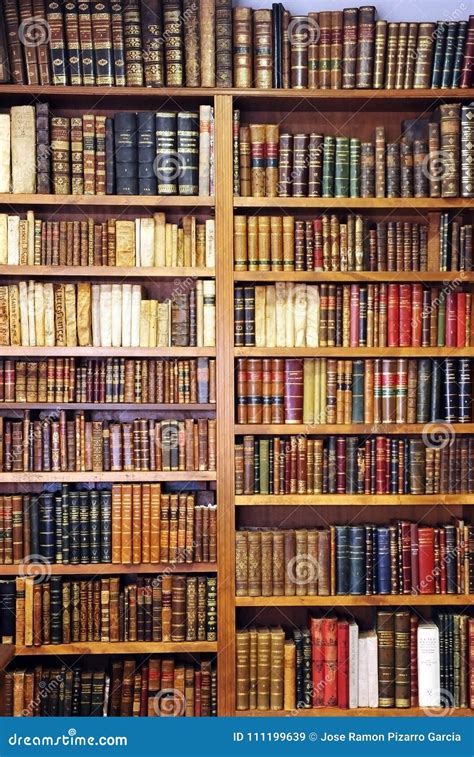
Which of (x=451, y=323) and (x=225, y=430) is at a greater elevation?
(x=451, y=323)

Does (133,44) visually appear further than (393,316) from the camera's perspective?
No

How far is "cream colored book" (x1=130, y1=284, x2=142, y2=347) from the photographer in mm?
3137

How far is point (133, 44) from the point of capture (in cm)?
306

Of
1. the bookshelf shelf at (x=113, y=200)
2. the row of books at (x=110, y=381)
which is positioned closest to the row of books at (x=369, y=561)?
the row of books at (x=110, y=381)

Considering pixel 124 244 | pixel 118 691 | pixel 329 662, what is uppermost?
pixel 124 244

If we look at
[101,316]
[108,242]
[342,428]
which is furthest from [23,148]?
[342,428]

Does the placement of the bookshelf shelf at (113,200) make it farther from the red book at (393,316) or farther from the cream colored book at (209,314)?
the red book at (393,316)

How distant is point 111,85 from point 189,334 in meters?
0.93

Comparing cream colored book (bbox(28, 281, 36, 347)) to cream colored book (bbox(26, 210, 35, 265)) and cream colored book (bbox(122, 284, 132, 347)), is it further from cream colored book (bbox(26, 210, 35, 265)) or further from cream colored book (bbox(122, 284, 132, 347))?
cream colored book (bbox(122, 284, 132, 347))

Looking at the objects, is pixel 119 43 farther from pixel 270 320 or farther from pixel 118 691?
pixel 118 691

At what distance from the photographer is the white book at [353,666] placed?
3.16 m

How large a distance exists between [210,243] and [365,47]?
2.89ft

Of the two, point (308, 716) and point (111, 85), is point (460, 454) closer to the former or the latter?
point (308, 716)
